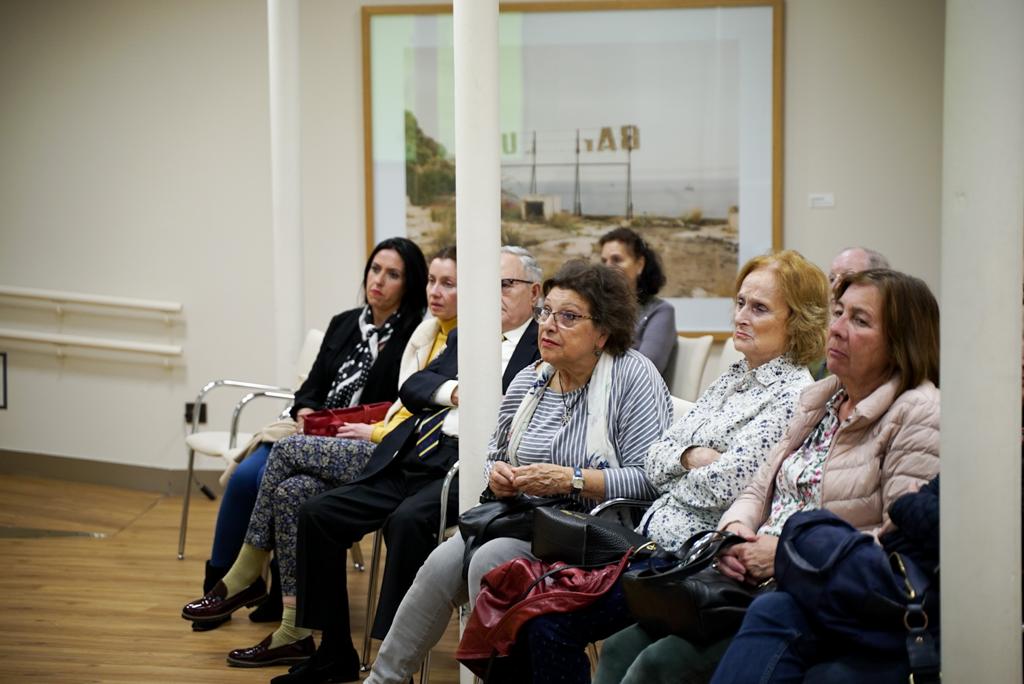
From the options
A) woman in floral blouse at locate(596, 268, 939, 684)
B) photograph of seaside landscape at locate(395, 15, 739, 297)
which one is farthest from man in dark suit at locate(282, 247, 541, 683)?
photograph of seaside landscape at locate(395, 15, 739, 297)

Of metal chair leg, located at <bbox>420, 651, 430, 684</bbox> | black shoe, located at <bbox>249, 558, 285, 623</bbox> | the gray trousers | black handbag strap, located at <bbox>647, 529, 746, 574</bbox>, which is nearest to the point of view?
black handbag strap, located at <bbox>647, 529, 746, 574</bbox>

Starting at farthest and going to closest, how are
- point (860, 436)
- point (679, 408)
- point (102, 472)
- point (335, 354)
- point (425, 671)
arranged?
point (102, 472)
point (335, 354)
point (679, 408)
point (425, 671)
point (860, 436)

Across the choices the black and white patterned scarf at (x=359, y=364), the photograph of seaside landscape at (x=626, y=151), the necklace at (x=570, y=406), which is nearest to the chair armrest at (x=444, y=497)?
the necklace at (x=570, y=406)

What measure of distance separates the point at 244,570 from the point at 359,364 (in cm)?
91

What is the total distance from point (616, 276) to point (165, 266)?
4.29 m

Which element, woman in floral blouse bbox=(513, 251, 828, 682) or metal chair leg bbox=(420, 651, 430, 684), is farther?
metal chair leg bbox=(420, 651, 430, 684)

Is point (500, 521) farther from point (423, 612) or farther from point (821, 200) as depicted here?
point (821, 200)

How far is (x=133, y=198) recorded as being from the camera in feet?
23.9

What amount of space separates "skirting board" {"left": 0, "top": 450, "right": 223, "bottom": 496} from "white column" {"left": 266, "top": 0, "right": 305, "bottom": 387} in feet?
5.31

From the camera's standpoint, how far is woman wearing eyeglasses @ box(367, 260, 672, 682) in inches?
134

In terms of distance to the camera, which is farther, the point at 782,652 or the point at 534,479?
the point at 534,479

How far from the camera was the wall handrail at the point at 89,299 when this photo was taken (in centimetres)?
717

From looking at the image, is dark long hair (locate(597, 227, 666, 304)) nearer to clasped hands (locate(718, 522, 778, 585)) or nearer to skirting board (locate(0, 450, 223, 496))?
clasped hands (locate(718, 522, 778, 585))

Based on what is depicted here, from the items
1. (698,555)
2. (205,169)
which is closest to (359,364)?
(698,555)
